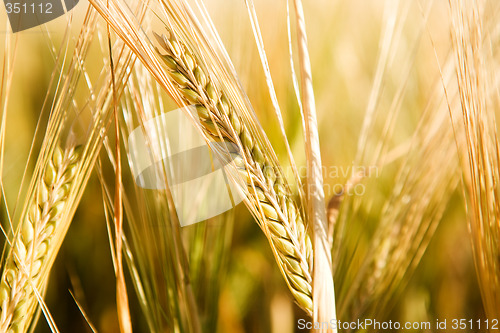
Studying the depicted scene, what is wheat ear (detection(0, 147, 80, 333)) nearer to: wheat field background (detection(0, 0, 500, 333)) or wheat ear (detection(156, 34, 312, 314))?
wheat field background (detection(0, 0, 500, 333))

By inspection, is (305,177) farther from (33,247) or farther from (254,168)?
(33,247)

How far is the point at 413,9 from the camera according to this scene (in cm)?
45

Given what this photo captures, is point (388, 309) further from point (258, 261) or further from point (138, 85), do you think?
point (138, 85)

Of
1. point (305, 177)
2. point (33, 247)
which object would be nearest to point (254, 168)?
point (305, 177)

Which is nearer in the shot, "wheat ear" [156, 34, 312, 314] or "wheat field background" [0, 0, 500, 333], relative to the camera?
"wheat ear" [156, 34, 312, 314]

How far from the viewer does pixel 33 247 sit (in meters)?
0.38

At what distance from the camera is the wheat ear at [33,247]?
15.0 inches

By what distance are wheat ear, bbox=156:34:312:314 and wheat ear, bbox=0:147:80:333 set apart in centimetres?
18

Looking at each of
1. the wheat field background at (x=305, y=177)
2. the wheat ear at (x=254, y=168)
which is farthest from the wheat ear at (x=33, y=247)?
the wheat ear at (x=254, y=168)

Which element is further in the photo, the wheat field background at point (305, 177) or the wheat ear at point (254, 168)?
the wheat field background at point (305, 177)

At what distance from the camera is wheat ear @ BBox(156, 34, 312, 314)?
13.3 inches

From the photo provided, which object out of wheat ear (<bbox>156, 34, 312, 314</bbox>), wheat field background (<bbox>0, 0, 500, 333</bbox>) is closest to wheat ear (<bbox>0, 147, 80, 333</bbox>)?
wheat field background (<bbox>0, 0, 500, 333</bbox>)

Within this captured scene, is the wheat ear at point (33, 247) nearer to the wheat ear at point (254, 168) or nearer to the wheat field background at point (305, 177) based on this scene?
the wheat field background at point (305, 177)

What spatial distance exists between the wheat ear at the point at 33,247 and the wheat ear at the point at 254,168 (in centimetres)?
18
